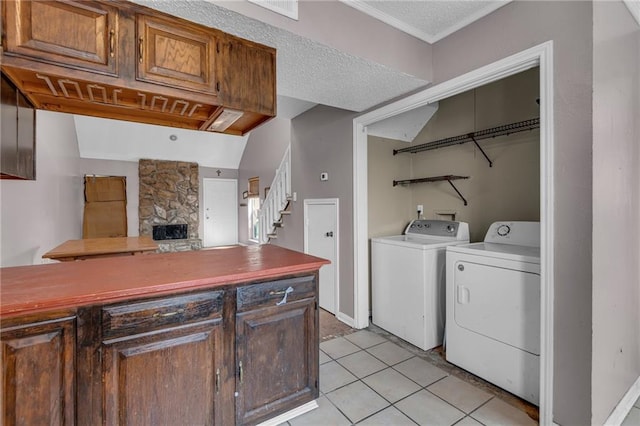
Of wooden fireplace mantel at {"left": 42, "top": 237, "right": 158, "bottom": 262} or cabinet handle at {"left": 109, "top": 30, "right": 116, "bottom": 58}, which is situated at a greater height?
cabinet handle at {"left": 109, "top": 30, "right": 116, "bottom": 58}

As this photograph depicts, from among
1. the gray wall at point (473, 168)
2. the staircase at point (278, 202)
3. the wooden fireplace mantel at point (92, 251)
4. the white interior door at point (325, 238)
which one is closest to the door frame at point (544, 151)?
the gray wall at point (473, 168)

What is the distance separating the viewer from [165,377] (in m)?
1.40

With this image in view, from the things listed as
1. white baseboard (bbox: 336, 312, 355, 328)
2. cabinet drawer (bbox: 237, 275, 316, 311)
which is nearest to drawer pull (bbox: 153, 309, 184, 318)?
cabinet drawer (bbox: 237, 275, 316, 311)

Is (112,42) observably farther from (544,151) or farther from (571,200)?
(571,200)

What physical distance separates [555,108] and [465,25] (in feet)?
3.16

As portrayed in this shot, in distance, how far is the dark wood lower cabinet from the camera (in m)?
1.14

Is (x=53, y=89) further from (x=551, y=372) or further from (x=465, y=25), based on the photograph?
(x=551, y=372)

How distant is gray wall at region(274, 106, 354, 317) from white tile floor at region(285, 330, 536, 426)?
85cm

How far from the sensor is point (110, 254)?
2984mm

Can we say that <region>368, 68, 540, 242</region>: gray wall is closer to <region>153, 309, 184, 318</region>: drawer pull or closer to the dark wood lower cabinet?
the dark wood lower cabinet

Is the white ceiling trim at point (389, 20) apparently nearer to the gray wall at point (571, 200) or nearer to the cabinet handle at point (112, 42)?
the gray wall at point (571, 200)

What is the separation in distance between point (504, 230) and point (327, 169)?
6.46 feet

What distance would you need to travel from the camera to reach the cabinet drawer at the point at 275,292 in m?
1.59

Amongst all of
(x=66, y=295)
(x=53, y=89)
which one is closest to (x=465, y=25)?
(x=53, y=89)
